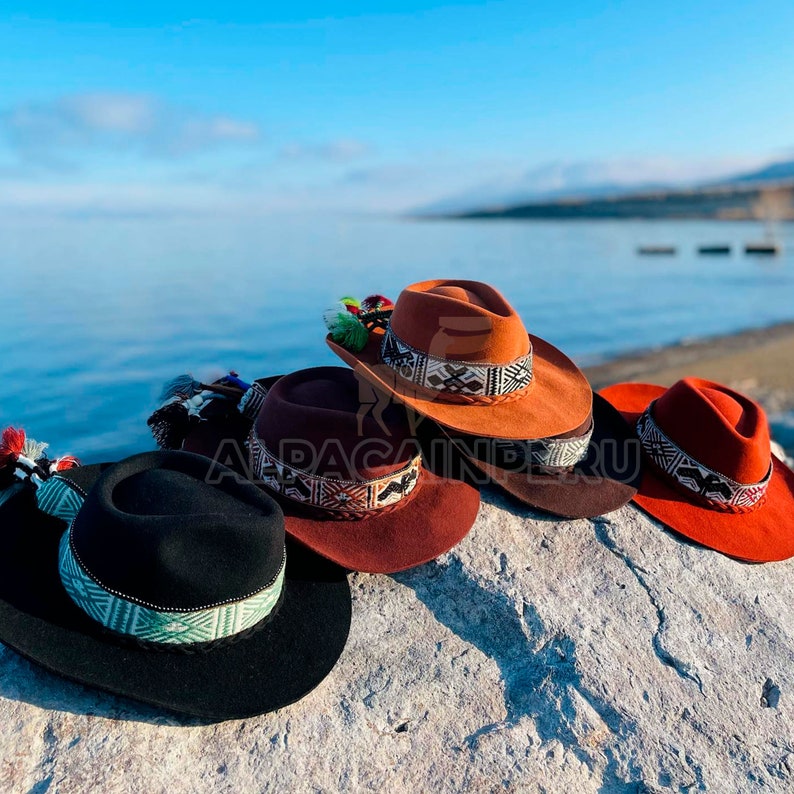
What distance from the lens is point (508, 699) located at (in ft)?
7.04

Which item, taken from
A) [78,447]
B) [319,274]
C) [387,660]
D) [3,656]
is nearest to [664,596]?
[387,660]

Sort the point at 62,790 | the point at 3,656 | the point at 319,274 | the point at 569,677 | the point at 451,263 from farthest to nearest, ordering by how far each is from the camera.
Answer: the point at 451,263 < the point at 319,274 < the point at 569,677 < the point at 3,656 < the point at 62,790

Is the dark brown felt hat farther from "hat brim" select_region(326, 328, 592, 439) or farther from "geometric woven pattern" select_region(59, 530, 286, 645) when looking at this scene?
"geometric woven pattern" select_region(59, 530, 286, 645)

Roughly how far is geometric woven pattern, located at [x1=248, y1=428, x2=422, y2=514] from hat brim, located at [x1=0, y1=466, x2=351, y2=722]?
0.38 meters

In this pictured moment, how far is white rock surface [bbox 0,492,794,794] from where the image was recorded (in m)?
1.81

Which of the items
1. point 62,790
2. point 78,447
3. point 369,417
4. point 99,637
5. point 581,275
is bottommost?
point 581,275

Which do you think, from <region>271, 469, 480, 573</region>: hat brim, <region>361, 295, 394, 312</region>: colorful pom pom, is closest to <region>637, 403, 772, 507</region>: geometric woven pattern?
<region>271, 469, 480, 573</region>: hat brim

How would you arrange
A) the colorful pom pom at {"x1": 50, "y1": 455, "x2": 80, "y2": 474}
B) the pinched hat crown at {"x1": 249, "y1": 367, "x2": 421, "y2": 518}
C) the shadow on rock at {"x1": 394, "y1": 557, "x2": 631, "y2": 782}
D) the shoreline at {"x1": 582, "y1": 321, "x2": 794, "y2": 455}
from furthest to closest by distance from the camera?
the shoreline at {"x1": 582, "y1": 321, "x2": 794, "y2": 455}
the colorful pom pom at {"x1": 50, "y1": 455, "x2": 80, "y2": 474}
the pinched hat crown at {"x1": 249, "y1": 367, "x2": 421, "y2": 518}
the shadow on rock at {"x1": 394, "y1": 557, "x2": 631, "y2": 782}

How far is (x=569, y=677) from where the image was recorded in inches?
87.7

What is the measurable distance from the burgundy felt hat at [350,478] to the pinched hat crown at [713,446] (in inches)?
44.2

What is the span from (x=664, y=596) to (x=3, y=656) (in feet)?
7.94

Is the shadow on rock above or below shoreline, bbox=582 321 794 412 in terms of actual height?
above

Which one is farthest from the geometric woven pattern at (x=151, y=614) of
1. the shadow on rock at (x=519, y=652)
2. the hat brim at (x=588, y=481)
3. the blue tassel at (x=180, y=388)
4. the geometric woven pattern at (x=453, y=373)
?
the hat brim at (x=588, y=481)

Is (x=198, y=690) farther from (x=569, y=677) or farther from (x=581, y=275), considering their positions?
(x=581, y=275)
